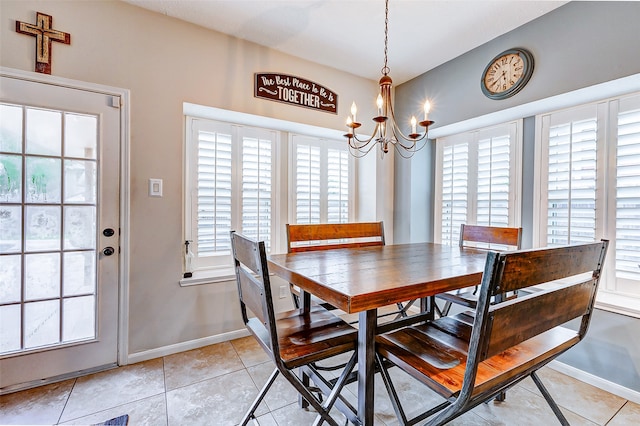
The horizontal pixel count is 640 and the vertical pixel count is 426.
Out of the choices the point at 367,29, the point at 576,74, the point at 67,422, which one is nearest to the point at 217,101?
the point at 367,29

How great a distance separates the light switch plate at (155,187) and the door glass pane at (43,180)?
51cm

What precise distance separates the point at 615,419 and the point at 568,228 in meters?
1.21

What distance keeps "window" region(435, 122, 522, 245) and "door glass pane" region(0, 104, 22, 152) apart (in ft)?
11.3

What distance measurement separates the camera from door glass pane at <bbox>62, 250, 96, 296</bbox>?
1.91 meters

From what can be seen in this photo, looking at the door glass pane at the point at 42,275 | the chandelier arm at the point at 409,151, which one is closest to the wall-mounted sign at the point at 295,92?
the chandelier arm at the point at 409,151

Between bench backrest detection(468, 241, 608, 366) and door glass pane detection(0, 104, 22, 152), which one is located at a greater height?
door glass pane detection(0, 104, 22, 152)

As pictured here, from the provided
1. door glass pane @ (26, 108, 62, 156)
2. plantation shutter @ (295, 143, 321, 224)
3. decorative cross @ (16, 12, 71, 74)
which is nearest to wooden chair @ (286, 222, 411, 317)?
plantation shutter @ (295, 143, 321, 224)

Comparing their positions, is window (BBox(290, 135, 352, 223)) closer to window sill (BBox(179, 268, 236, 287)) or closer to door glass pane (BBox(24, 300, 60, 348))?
window sill (BBox(179, 268, 236, 287))

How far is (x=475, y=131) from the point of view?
112 inches

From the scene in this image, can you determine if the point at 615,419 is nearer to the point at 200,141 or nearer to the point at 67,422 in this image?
the point at 67,422

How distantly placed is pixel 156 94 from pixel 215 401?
2127 millimetres

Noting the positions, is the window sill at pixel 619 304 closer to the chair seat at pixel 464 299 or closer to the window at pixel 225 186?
the chair seat at pixel 464 299

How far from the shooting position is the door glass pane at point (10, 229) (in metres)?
1.73

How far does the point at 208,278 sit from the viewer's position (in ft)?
7.91
